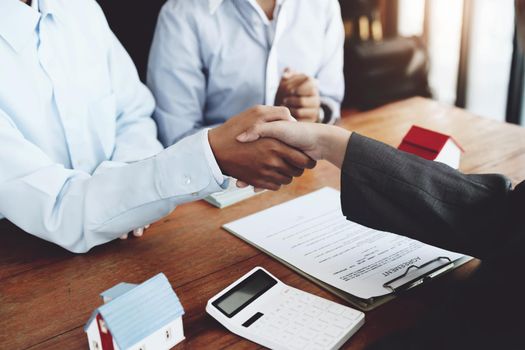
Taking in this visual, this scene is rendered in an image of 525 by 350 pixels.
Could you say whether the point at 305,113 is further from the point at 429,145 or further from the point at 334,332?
the point at 334,332

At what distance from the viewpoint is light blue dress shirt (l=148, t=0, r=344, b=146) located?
65.6 inches

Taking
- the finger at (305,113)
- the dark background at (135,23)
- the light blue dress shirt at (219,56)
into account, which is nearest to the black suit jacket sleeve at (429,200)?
the finger at (305,113)

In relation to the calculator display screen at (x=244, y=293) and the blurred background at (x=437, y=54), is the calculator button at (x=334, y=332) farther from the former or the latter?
the blurred background at (x=437, y=54)

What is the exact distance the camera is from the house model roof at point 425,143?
123 centimetres

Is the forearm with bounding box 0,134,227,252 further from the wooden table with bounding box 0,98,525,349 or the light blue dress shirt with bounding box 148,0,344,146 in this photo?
the light blue dress shirt with bounding box 148,0,344,146

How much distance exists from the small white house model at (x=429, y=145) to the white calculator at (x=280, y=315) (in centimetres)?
53

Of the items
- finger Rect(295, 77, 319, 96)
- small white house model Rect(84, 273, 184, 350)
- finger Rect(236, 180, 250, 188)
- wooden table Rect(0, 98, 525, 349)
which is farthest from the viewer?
finger Rect(295, 77, 319, 96)

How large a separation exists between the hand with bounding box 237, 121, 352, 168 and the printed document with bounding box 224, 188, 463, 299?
5.0 inches

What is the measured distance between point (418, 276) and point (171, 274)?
426mm

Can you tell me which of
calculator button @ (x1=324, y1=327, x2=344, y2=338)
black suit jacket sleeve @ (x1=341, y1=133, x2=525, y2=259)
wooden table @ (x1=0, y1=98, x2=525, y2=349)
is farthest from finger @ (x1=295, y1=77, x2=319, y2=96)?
calculator button @ (x1=324, y1=327, x2=344, y2=338)

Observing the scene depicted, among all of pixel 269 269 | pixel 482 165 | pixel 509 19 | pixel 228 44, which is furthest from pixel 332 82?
pixel 509 19

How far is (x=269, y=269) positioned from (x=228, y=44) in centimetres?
96

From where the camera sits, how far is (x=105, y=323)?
701 millimetres

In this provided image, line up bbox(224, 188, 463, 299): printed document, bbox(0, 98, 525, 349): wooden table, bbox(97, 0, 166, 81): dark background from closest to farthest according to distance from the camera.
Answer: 1. bbox(0, 98, 525, 349): wooden table
2. bbox(224, 188, 463, 299): printed document
3. bbox(97, 0, 166, 81): dark background
